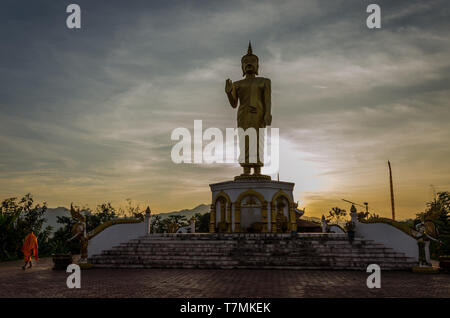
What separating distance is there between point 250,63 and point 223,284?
16.3m

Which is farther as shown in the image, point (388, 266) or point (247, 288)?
point (388, 266)

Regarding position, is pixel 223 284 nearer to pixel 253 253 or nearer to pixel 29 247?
pixel 253 253

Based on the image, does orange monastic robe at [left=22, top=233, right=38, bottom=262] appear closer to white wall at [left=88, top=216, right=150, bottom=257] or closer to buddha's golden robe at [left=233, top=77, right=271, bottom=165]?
white wall at [left=88, top=216, right=150, bottom=257]

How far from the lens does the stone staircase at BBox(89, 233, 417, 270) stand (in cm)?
1359

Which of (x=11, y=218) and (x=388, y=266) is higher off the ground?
(x=11, y=218)

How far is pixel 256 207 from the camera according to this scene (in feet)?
67.5

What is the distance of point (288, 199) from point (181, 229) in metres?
6.93

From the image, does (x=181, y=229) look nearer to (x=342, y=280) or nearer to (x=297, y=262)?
(x=297, y=262)

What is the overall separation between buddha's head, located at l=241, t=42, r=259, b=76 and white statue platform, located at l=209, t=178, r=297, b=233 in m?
7.22

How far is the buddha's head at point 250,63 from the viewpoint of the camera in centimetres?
2328

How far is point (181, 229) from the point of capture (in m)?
22.9

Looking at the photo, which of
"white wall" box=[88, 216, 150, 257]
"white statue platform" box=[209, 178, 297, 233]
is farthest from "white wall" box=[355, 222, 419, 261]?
"white wall" box=[88, 216, 150, 257]

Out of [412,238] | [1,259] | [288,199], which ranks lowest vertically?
[1,259]
